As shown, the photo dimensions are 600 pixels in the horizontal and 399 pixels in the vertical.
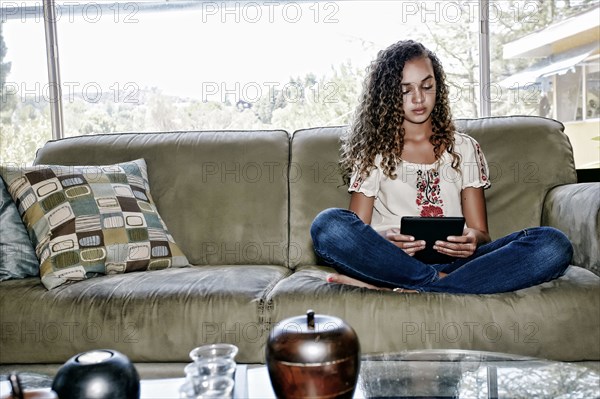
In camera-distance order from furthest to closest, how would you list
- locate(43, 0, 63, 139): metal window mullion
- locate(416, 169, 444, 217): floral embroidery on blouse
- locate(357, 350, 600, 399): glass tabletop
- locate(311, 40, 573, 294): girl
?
A: locate(43, 0, 63, 139): metal window mullion → locate(416, 169, 444, 217): floral embroidery on blouse → locate(311, 40, 573, 294): girl → locate(357, 350, 600, 399): glass tabletop

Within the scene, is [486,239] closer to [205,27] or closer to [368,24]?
[368,24]

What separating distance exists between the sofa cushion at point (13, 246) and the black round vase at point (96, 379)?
1.23m

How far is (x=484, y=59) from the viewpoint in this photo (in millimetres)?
2865

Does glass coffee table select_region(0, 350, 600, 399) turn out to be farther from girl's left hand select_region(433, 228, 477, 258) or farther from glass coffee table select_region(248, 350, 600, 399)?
girl's left hand select_region(433, 228, 477, 258)

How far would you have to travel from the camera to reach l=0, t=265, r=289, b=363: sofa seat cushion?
5.50ft

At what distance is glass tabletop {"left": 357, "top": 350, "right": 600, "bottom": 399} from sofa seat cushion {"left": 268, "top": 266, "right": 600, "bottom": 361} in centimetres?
41

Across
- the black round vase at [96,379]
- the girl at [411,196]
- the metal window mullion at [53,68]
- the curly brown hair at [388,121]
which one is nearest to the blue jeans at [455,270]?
the girl at [411,196]

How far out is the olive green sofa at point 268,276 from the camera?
5.25ft

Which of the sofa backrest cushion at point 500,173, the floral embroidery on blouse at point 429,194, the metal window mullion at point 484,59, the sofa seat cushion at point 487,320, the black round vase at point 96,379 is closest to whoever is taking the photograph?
the black round vase at point 96,379

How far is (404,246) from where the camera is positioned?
69.6 inches

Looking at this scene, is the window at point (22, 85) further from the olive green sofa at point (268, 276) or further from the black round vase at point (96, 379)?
the black round vase at point (96, 379)

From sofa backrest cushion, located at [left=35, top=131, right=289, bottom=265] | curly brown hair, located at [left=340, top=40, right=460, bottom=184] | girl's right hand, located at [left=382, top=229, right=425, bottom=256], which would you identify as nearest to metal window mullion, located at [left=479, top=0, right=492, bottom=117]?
curly brown hair, located at [left=340, top=40, right=460, bottom=184]

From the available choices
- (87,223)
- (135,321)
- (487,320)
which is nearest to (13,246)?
(87,223)

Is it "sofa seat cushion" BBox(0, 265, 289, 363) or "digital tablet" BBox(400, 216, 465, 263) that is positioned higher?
"digital tablet" BBox(400, 216, 465, 263)
